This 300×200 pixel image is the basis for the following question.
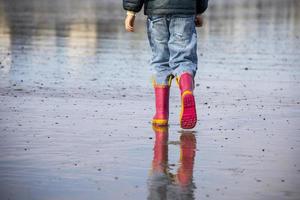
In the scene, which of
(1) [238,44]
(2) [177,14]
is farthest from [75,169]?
(1) [238,44]

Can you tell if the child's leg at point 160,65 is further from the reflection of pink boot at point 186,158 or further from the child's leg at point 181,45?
the reflection of pink boot at point 186,158

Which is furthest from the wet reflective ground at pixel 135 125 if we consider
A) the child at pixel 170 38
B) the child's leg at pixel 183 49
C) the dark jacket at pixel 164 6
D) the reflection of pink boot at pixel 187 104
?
the dark jacket at pixel 164 6

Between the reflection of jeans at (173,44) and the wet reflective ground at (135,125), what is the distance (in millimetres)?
464

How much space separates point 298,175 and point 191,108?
74.4 inches

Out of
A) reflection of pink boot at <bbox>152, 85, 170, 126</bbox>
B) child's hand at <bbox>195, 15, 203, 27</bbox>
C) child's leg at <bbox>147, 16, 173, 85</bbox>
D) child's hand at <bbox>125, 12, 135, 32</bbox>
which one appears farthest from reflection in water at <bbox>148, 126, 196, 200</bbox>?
child's hand at <bbox>195, 15, 203, 27</bbox>

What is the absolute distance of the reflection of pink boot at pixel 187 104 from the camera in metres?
8.00

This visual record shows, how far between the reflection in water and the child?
2.02ft

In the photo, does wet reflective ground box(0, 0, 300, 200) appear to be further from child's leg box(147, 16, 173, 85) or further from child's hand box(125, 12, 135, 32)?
child's hand box(125, 12, 135, 32)

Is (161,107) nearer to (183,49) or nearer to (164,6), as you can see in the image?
(183,49)

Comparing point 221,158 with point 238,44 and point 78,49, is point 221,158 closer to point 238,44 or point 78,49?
point 78,49

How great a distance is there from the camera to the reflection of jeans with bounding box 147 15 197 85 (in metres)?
8.52

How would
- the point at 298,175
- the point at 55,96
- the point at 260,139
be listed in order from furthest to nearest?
1. the point at 55,96
2. the point at 260,139
3. the point at 298,175

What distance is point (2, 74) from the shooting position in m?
12.5

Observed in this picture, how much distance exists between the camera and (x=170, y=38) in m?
8.61
